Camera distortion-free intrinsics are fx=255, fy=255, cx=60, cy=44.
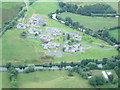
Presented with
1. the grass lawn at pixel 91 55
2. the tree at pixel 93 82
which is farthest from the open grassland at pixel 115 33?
the tree at pixel 93 82

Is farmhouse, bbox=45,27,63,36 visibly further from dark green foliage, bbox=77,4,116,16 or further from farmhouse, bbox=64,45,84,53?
dark green foliage, bbox=77,4,116,16

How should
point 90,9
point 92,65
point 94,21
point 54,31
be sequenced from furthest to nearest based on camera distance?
1. point 90,9
2. point 94,21
3. point 54,31
4. point 92,65

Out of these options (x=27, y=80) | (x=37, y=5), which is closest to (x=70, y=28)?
(x=37, y=5)

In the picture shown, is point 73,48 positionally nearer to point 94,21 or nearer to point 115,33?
point 115,33

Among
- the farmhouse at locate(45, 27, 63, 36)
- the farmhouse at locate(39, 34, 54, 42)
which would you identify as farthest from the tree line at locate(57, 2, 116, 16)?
the farmhouse at locate(39, 34, 54, 42)

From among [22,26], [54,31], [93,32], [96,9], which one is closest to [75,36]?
[54,31]
